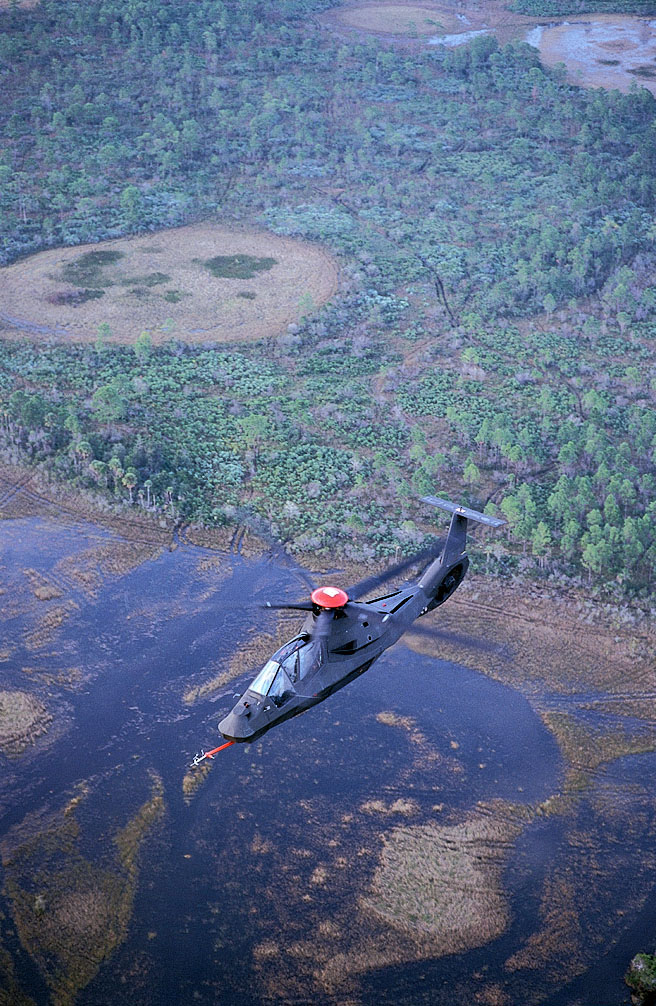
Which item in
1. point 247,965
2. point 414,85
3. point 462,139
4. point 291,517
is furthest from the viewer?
point 414,85

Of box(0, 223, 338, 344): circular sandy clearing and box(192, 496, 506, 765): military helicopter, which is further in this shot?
box(0, 223, 338, 344): circular sandy clearing

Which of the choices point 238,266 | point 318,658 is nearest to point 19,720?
point 318,658

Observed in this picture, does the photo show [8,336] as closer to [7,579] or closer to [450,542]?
[7,579]

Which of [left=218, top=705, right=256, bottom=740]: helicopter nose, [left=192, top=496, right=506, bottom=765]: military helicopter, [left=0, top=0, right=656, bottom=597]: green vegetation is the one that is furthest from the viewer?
[left=0, top=0, right=656, bottom=597]: green vegetation

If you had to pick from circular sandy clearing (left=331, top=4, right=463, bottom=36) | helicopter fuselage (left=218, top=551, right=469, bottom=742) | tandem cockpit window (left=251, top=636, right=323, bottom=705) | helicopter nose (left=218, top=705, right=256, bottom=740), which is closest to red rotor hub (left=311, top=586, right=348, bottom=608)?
helicopter fuselage (left=218, top=551, right=469, bottom=742)

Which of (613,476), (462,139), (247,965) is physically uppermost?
(462,139)

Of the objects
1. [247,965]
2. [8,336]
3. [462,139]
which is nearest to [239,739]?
[247,965]

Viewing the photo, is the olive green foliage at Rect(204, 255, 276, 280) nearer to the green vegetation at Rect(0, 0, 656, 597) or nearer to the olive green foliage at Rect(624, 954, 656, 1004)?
the green vegetation at Rect(0, 0, 656, 597)
